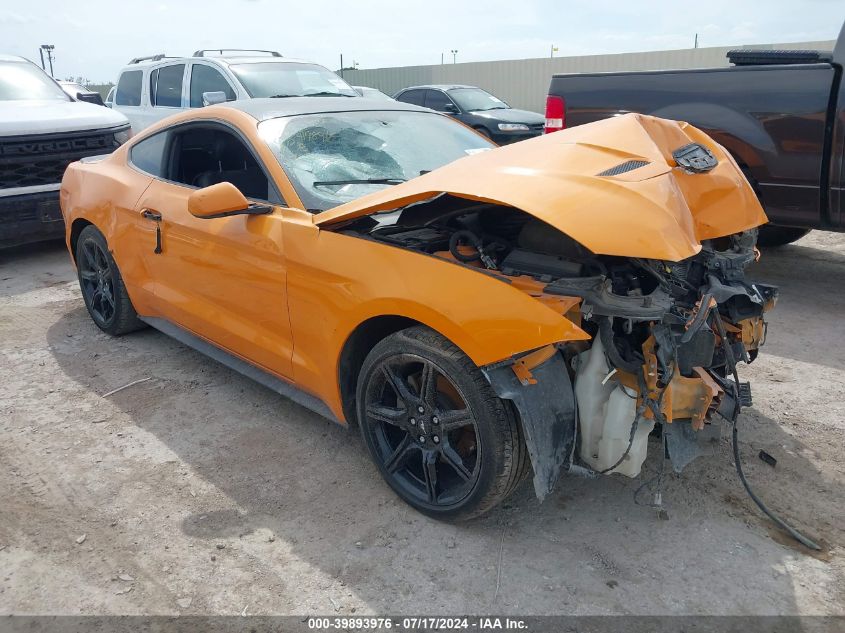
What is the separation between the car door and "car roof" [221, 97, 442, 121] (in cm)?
17

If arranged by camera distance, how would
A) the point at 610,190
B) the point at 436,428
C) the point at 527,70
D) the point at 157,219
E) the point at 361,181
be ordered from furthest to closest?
the point at 527,70, the point at 157,219, the point at 361,181, the point at 436,428, the point at 610,190

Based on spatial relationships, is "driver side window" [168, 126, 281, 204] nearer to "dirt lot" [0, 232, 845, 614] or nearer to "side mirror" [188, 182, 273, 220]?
"side mirror" [188, 182, 273, 220]

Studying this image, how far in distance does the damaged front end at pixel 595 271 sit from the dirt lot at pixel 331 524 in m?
0.38

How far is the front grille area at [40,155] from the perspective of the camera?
22.1 ft

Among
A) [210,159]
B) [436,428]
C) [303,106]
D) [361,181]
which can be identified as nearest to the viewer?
[436,428]

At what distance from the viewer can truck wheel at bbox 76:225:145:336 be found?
184 inches

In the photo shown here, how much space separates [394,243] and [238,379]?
1858mm

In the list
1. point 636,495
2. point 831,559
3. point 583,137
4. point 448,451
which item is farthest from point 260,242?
point 831,559

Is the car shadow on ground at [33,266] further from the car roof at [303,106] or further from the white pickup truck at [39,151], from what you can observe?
the car roof at [303,106]

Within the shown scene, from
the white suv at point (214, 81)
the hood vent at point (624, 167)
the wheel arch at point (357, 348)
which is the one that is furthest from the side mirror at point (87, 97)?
the hood vent at point (624, 167)

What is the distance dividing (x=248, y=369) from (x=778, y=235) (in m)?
5.56

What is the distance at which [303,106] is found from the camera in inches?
151

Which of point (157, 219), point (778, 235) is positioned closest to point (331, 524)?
point (157, 219)

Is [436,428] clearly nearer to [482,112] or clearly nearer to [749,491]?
[749,491]
